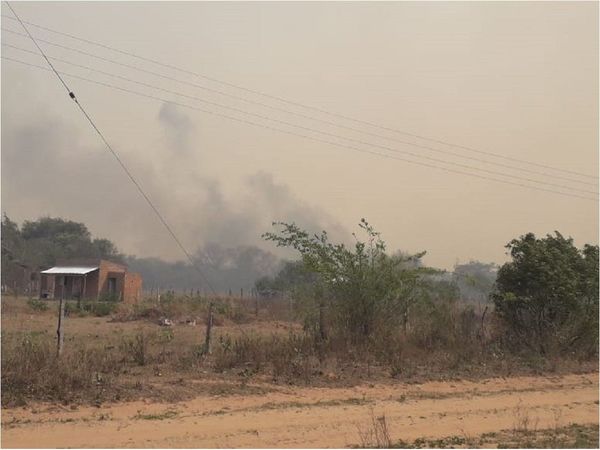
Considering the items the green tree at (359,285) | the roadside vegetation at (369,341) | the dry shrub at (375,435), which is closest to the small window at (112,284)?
the roadside vegetation at (369,341)

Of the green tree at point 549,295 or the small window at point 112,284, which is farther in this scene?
the small window at point 112,284

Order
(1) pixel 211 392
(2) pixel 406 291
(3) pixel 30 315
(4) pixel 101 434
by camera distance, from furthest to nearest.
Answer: (3) pixel 30 315
(2) pixel 406 291
(1) pixel 211 392
(4) pixel 101 434

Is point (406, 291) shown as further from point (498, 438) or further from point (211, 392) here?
point (498, 438)

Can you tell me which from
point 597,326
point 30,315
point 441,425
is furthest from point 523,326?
point 30,315

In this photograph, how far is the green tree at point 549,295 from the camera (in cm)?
1755

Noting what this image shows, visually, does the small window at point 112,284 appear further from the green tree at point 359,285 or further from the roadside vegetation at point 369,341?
the green tree at point 359,285

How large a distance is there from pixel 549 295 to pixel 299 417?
37.7ft

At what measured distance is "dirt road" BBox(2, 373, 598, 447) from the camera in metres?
7.91

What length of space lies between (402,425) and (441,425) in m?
0.64

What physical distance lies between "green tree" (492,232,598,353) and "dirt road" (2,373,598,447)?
498 cm

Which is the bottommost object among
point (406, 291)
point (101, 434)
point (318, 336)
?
point (101, 434)

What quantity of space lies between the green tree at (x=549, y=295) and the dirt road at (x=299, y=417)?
4.98 meters

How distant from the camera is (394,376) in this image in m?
13.5

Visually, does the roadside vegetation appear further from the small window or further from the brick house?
the small window
